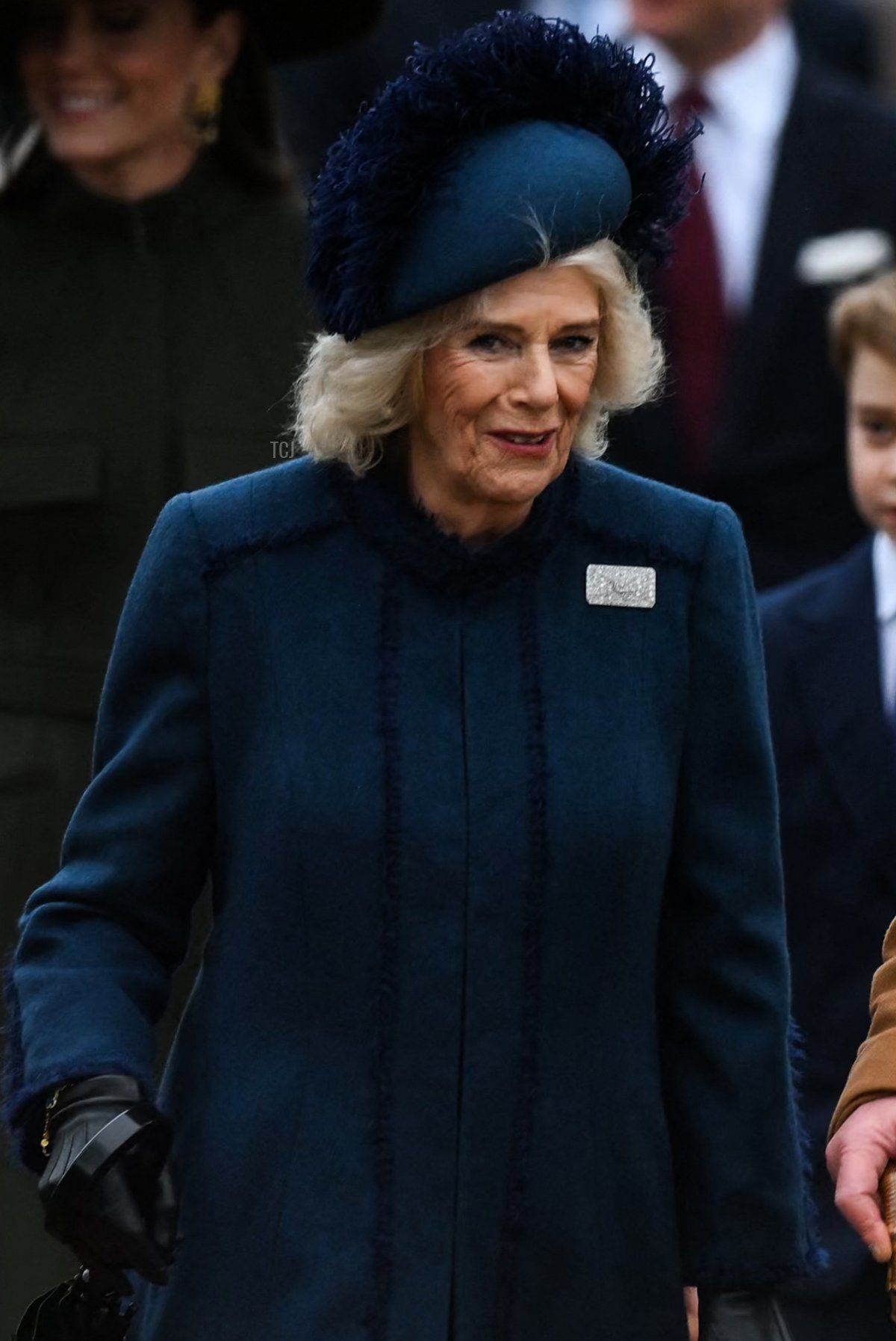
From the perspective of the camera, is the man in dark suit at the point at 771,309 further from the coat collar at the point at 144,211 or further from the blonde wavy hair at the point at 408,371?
the blonde wavy hair at the point at 408,371

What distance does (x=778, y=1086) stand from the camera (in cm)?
362

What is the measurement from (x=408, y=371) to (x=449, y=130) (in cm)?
26

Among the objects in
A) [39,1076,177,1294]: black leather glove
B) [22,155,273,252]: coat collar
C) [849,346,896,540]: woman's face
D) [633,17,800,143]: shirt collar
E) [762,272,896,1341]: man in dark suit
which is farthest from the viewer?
[633,17,800,143]: shirt collar

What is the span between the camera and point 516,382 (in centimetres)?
350

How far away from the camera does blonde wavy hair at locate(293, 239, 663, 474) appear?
3533 millimetres

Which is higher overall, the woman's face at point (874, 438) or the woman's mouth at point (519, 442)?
the woman's face at point (874, 438)

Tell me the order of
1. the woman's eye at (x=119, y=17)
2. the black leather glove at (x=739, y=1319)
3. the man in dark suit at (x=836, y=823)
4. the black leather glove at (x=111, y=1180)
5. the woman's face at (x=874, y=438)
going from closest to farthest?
the black leather glove at (x=111, y=1180)
the black leather glove at (x=739, y=1319)
the man in dark suit at (x=836, y=823)
the woman's face at (x=874, y=438)
the woman's eye at (x=119, y=17)

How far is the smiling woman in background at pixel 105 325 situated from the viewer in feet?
16.7

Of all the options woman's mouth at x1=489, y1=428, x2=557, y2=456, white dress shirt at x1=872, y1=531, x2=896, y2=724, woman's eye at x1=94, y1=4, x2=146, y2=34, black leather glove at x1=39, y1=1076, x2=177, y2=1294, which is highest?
woman's eye at x1=94, y1=4, x2=146, y2=34

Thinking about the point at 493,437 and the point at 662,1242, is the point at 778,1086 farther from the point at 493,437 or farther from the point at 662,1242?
the point at 493,437

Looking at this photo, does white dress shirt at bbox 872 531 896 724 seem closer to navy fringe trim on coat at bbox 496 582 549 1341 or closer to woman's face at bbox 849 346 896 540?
woman's face at bbox 849 346 896 540

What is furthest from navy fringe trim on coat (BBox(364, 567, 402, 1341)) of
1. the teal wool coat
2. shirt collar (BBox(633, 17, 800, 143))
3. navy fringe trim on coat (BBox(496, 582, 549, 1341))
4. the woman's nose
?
shirt collar (BBox(633, 17, 800, 143))

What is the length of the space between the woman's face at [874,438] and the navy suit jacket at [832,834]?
0.22 metres

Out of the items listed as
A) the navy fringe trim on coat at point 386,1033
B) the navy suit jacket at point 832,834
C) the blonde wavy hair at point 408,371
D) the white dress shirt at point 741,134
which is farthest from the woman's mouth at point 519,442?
the white dress shirt at point 741,134
